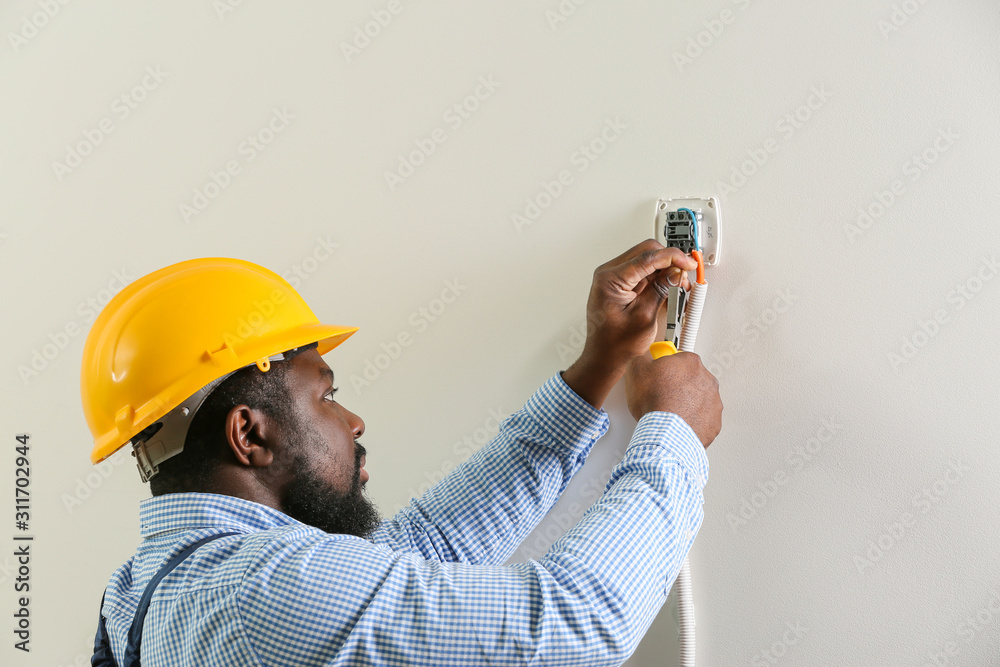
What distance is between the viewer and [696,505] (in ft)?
3.05

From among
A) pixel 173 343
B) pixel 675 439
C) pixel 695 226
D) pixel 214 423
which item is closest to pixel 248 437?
pixel 214 423

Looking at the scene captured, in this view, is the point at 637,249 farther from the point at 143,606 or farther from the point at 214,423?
the point at 143,606

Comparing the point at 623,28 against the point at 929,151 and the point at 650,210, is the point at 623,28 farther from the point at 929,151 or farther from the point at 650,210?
the point at 929,151

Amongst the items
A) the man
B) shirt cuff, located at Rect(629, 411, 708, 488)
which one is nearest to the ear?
the man

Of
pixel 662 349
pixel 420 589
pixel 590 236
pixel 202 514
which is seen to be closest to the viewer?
pixel 420 589

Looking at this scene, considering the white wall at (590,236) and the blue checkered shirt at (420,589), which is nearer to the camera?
the blue checkered shirt at (420,589)

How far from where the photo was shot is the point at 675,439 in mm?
951

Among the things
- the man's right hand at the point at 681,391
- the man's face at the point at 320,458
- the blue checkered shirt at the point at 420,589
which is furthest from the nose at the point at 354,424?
the man's right hand at the point at 681,391

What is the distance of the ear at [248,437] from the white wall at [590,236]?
0.36m

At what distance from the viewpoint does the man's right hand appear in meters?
1.02

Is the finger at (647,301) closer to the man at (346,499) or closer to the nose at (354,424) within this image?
the man at (346,499)

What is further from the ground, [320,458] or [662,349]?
[662,349]

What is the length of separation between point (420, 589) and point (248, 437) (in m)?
0.36

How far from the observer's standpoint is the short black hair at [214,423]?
1032 mm
